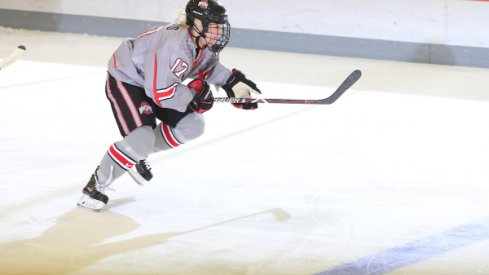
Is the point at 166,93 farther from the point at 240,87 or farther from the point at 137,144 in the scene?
the point at 240,87

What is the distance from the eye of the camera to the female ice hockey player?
11.0ft

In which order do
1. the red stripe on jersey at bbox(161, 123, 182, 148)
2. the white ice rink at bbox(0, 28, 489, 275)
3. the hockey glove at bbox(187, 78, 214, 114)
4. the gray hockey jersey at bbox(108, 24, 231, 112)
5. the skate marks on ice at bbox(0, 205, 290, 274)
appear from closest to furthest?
the skate marks on ice at bbox(0, 205, 290, 274), the white ice rink at bbox(0, 28, 489, 275), the gray hockey jersey at bbox(108, 24, 231, 112), the hockey glove at bbox(187, 78, 214, 114), the red stripe on jersey at bbox(161, 123, 182, 148)

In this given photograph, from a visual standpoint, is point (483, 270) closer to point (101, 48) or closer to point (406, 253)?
point (406, 253)

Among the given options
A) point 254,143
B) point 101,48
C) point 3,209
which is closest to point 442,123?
point 254,143

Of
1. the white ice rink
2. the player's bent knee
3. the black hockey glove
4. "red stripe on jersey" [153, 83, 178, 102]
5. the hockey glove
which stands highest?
"red stripe on jersey" [153, 83, 178, 102]

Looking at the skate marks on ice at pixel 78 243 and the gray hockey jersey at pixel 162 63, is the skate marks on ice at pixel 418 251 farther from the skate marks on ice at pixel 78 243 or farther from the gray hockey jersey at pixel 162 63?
the gray hockey jersey at pixel 162 63

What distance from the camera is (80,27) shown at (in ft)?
25.5

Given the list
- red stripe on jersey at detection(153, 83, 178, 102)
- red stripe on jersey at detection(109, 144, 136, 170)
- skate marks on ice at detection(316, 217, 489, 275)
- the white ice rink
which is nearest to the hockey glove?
red stripe on jersey at detection(153, 83, 178, 102)

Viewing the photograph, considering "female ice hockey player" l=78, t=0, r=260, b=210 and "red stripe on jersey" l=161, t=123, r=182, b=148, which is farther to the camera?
"red stripe on jersey" l=161, t=123, r=182, b=148

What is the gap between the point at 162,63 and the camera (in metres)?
3.32

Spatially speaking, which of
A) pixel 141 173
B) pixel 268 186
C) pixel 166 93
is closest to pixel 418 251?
pixel 268 186

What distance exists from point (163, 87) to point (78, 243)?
0.63 metres

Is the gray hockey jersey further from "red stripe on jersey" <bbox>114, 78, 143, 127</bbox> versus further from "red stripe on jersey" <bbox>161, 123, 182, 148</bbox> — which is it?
"red stripe on jersey" <bbox>161, 123, 182, 148</bbox>

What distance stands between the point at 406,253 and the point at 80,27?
5.18 m
